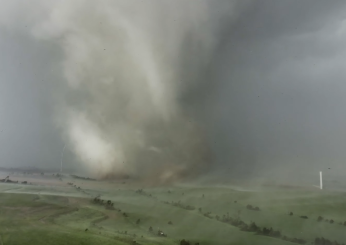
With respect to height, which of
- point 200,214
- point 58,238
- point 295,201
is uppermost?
point 295,201

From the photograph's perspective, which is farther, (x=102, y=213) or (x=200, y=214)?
(x=200, y=214)

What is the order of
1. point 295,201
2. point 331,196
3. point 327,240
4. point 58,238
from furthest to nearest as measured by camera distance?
point 331,196
point 295,201
point 327,240
point 58,238

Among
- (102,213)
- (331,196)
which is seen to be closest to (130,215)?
(102,213)

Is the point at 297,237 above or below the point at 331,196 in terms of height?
below

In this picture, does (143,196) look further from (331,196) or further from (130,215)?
(331,196)
